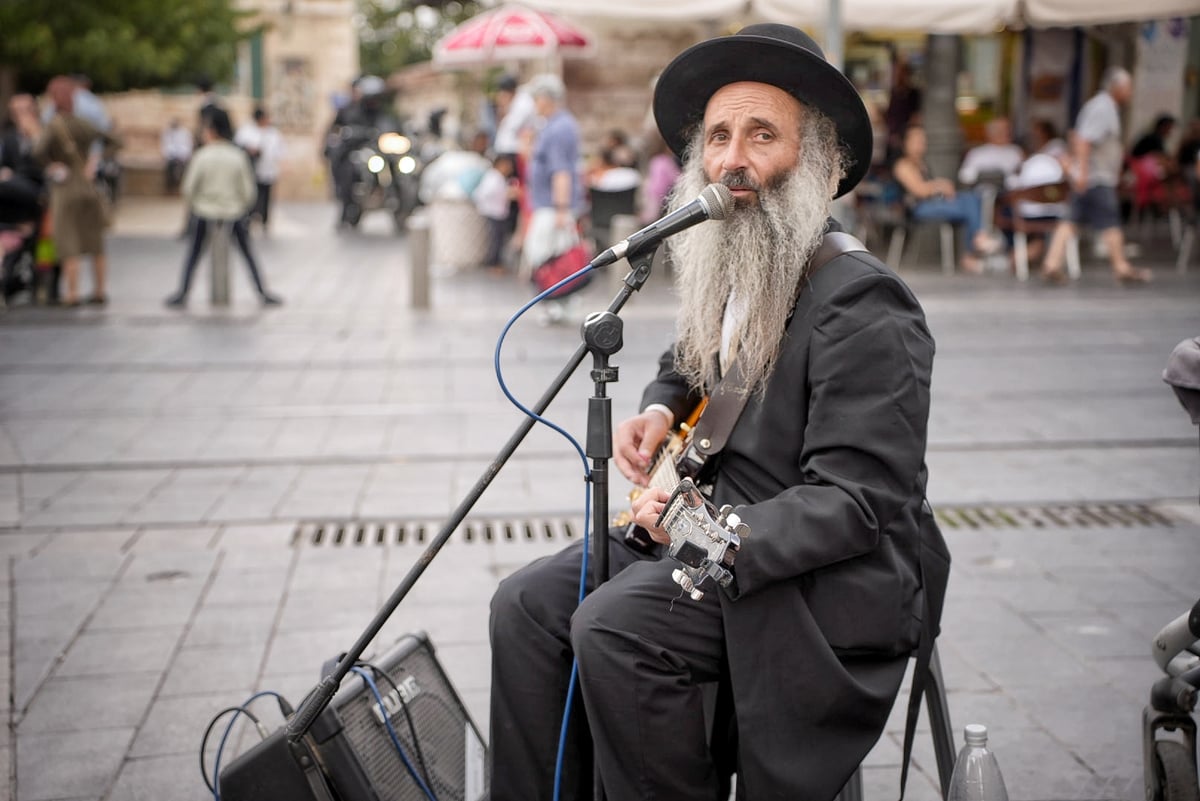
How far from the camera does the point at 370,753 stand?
9.11 ft

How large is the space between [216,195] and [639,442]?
920 centimetres

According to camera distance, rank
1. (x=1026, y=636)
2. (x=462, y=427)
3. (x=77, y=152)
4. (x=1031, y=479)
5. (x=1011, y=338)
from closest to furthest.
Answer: (x=1026, y=636) → (x=1031, y=479) → (x=462, y=427) → (x=1011, y=338) → (x=77, y=152)

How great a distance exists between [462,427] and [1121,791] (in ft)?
14.5

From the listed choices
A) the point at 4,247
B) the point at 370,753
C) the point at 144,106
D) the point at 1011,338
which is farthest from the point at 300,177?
the point at 370,753

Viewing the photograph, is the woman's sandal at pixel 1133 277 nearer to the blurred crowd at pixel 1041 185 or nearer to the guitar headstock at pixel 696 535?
the blurred crowd at pixel 1041 185

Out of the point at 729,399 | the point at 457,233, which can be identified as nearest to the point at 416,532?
the point at 729,399

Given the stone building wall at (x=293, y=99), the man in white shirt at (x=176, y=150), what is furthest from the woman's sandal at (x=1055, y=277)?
the man in white shirt at (x=176, y=150)

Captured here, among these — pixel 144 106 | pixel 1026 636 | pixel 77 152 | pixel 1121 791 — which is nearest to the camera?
pixel 1121 791

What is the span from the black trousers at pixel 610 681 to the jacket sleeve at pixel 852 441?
18cm

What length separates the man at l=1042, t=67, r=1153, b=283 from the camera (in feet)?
40.6

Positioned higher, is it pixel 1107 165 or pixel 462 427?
pixel 1107 165

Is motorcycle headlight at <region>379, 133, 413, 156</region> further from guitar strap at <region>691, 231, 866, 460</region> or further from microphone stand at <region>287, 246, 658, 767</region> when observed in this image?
microphone stand at <region>287, 246, 658, 767</region>

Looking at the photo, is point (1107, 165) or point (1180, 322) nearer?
point (1180, 322)

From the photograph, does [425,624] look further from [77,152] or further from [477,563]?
[77,152]
